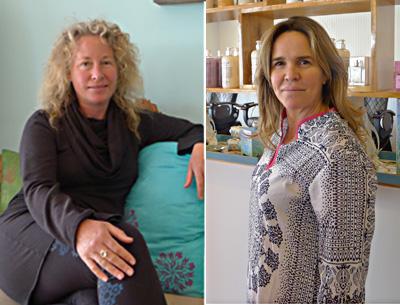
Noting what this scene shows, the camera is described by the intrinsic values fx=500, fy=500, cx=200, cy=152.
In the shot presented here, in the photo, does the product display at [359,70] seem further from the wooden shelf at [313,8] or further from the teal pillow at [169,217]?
the teal pillow at [169,217]

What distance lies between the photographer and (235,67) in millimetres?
943

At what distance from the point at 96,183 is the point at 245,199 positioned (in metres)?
0.31

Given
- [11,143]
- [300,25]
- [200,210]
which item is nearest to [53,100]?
[11,143]

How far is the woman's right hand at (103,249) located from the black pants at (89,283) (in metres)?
0.01

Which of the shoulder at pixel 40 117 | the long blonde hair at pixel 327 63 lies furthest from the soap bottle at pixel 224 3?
the shoulder at pixel 40 117

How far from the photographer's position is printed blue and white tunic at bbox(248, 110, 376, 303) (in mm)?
705

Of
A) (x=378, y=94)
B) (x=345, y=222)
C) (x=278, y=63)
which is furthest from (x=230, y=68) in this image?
(x=345, y=222)

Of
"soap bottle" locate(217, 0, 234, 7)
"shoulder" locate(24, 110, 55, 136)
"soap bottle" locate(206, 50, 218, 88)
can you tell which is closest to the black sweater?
"shoulder" locate(24, 110, 55, 136)

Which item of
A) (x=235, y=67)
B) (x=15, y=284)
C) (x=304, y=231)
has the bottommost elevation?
(x=15, y=284)

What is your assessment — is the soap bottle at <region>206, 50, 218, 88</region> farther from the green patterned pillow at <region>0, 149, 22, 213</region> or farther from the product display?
the green patterned pillow at <region>0, 149, 22, 213</region>

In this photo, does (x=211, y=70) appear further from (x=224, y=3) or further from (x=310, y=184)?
(x=310, y=184)

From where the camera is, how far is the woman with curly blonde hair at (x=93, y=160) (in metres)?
0.77

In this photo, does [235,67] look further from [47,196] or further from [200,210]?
[47,196]

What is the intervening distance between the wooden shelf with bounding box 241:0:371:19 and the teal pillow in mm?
282
